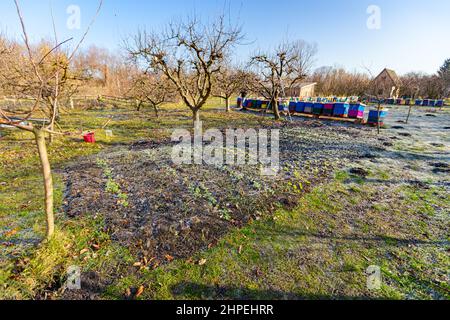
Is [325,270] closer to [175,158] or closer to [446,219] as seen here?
[446,219]

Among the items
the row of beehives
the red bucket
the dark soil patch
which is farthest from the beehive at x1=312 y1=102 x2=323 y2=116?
the red bucket

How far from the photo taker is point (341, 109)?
16.7 meters

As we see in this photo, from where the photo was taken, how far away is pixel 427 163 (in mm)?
7883

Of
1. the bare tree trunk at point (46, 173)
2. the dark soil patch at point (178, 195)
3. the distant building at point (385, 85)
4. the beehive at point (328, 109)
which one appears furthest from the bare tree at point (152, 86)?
the distant building at point (385, 85)

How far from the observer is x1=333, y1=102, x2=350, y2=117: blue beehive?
54.2ft

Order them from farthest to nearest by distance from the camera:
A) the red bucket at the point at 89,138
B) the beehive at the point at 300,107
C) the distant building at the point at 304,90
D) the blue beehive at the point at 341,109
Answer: the distant building at the point at 304,90 → the beehive at the point at 300,107 → the blue beehive at the point at 341,109 → the red bucket at the point at 89,138

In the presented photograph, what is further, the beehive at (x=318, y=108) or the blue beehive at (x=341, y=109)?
the beehive at (x=318, y=108)

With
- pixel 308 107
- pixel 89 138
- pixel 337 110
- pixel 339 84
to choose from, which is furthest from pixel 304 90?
pixel 89 138

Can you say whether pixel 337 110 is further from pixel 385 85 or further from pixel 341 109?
pixel 385 85

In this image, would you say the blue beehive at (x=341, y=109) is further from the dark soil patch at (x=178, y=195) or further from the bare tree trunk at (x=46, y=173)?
the bare tree trunk at (x=46, y=173)

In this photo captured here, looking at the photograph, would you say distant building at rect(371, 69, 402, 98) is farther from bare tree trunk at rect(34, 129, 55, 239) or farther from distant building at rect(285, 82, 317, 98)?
bare tree trunk at rect(34, 129, 55, 239)

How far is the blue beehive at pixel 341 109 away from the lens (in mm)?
16516
